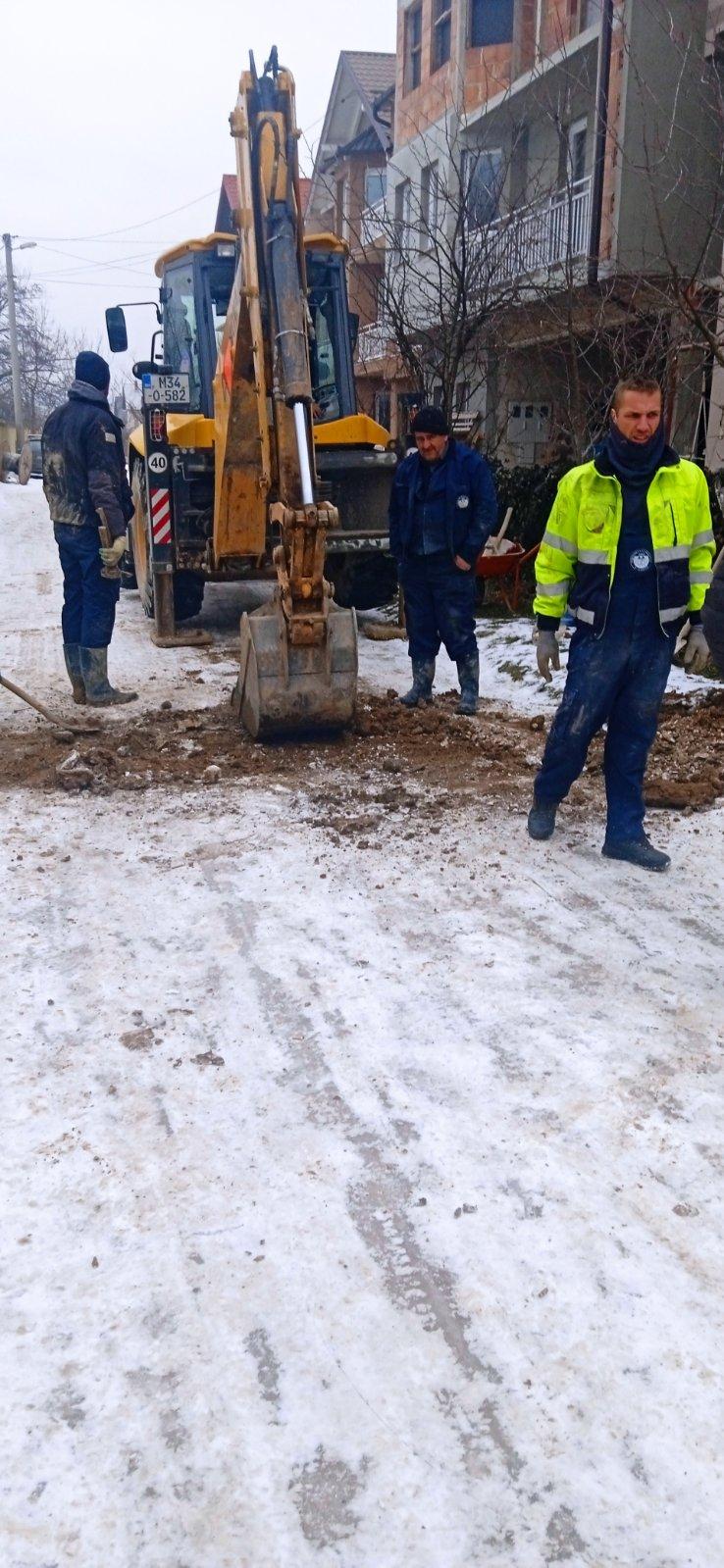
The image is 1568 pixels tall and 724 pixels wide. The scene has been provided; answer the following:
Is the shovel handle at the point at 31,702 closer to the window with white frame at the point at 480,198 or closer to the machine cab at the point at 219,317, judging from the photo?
the machine cab at the point at 219,317

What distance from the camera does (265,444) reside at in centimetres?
638

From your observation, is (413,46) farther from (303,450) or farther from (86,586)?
(303,450)

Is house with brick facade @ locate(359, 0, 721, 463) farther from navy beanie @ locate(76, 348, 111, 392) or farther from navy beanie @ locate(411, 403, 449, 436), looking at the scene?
navy beanie @ locate(76, 348, 111, 392)

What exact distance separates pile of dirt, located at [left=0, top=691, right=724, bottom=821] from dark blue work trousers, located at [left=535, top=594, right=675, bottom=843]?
69 cm

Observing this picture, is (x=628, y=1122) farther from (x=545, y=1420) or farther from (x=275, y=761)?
(x=275, y=761)

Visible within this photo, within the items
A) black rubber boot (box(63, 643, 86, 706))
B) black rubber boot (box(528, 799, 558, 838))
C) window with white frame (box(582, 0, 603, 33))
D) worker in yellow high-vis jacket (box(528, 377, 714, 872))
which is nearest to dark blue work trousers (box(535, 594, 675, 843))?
worker in yellow high-vis jacket (box(528, 377, 714, 872))

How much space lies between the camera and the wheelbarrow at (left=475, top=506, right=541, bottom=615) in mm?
10172

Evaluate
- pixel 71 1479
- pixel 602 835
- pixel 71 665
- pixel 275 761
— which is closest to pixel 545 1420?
pixel 71 1479

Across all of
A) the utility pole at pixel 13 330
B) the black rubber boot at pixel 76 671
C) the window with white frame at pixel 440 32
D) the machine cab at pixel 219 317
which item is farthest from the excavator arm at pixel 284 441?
the utility pole at pixel 13 330

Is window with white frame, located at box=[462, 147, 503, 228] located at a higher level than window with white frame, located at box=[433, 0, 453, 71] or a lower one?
lower

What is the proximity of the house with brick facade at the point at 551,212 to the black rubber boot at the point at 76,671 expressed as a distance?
4524 mm

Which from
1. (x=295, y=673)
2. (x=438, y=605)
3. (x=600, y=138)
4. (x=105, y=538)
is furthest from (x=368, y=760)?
(x=600, y=138)

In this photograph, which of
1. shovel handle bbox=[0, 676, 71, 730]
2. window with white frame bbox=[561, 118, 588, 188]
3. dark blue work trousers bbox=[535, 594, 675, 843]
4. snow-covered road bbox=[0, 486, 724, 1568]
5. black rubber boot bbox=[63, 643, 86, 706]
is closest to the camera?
snow-covered road bbox=[0, 486, 724, 1568]

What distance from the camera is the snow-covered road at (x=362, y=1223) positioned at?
1973 mm
